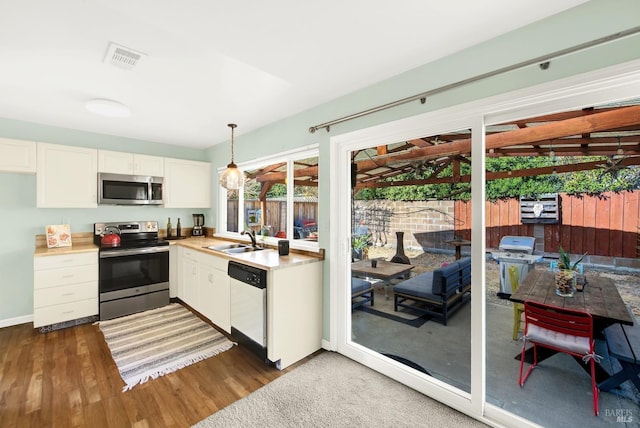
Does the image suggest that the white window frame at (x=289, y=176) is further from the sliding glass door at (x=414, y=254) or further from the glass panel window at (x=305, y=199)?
the sliding glass door at (x=414, y=254)

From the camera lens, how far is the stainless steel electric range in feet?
11.0

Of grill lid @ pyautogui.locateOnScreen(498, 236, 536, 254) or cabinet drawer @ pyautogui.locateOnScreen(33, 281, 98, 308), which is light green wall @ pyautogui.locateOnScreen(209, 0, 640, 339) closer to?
grill lid @ pyautogui.locateOnScreen(498, 236, 536, 254)

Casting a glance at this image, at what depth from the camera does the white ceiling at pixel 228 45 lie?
1469 millimetres

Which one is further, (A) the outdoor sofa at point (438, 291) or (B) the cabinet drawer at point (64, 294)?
(B) the cabinet drawer at point (64, 294)

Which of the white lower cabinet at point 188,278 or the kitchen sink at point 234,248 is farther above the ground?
the kitchen sink at point 234,248

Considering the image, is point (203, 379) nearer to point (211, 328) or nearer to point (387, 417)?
point (211, 328)

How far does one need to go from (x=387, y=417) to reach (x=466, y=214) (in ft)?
4.75

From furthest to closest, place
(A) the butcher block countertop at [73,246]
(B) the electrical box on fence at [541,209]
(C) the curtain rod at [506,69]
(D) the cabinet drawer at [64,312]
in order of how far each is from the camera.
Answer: (A) the butcher block countertop at [73,246] < (D) the cabinet drawer at [64,312] < (B) the electrical box on fence at [541,209] < (C) the curtain rod at [506,69]

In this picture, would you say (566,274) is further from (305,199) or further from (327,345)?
(305,199)

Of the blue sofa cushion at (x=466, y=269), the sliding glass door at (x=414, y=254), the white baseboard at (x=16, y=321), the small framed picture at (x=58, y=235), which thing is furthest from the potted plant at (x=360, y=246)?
the white baseboard at (x=16, y=321)

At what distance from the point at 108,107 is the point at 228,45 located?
1.65 meters

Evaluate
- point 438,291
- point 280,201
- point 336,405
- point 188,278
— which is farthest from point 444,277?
point 188,278

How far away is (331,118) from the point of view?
264cm

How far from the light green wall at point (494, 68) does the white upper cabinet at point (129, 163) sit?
2.41 meters
